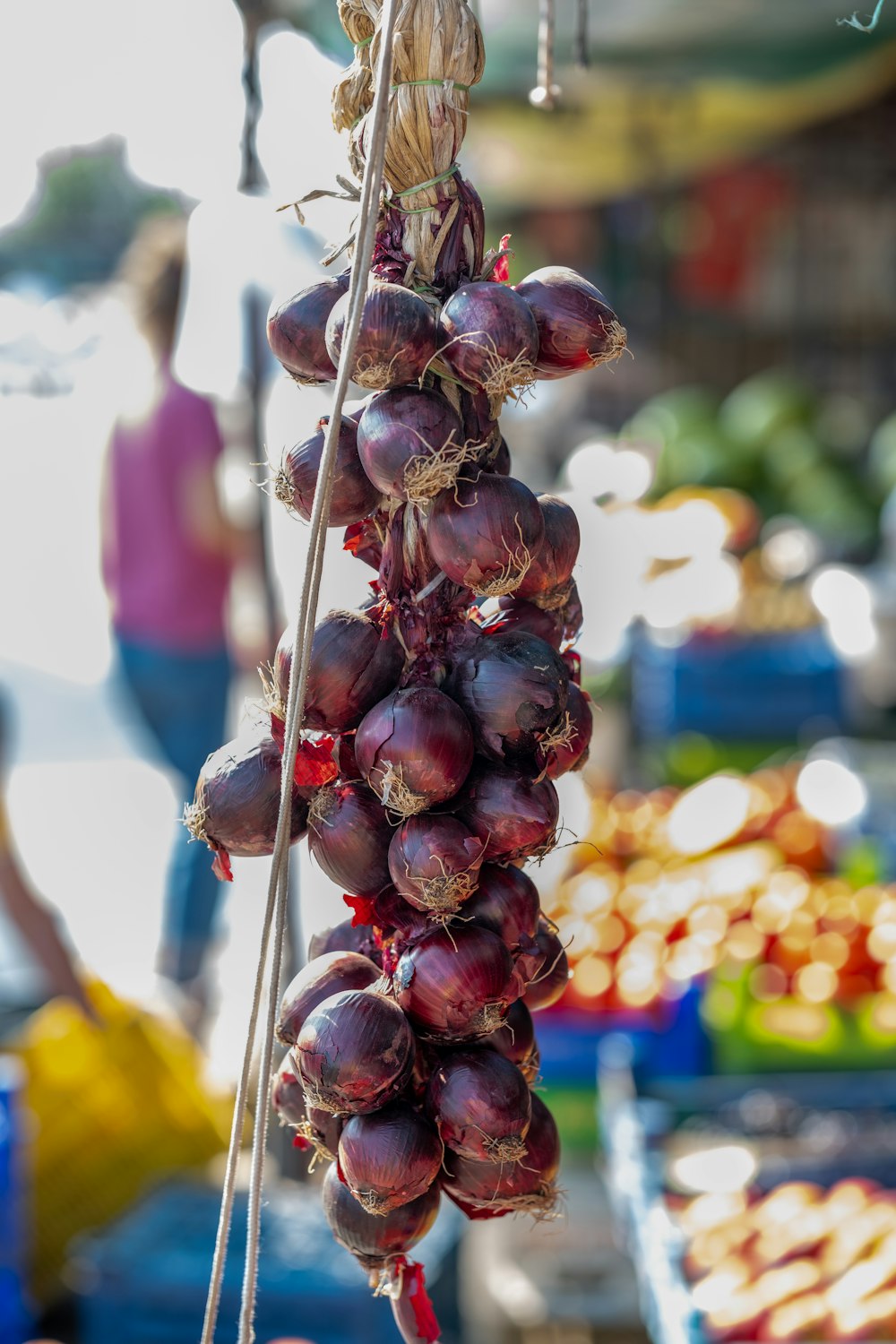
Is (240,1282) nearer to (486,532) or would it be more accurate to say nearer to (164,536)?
(486,532)

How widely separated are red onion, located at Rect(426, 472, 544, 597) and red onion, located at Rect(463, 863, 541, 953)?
206 millimetres

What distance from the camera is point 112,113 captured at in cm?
357

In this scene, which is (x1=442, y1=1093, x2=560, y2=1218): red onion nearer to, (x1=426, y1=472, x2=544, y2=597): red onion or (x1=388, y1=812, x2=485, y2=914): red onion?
(x1=388, y1=812, x2=485, y2=914): red onion

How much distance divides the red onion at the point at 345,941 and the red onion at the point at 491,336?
422 mm

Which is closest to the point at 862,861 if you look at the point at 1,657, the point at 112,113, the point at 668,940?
the point at 668,940

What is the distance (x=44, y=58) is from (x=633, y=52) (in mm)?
2336

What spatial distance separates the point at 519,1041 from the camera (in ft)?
3.23

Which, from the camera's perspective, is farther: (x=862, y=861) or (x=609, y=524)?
(x=862, y=861)

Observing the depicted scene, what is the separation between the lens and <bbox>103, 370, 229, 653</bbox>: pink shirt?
358 centimetres

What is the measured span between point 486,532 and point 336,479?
0.13m

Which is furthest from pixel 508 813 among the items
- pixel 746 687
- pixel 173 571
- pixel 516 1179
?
pixel 746 687

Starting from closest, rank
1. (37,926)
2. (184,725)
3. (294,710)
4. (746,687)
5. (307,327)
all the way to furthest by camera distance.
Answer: (294,710) < (307,327) < (37,926) < (184,725) < (746,687)

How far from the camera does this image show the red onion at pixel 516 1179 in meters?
0.90

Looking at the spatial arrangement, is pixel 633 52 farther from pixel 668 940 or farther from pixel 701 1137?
pixel 701 1137
